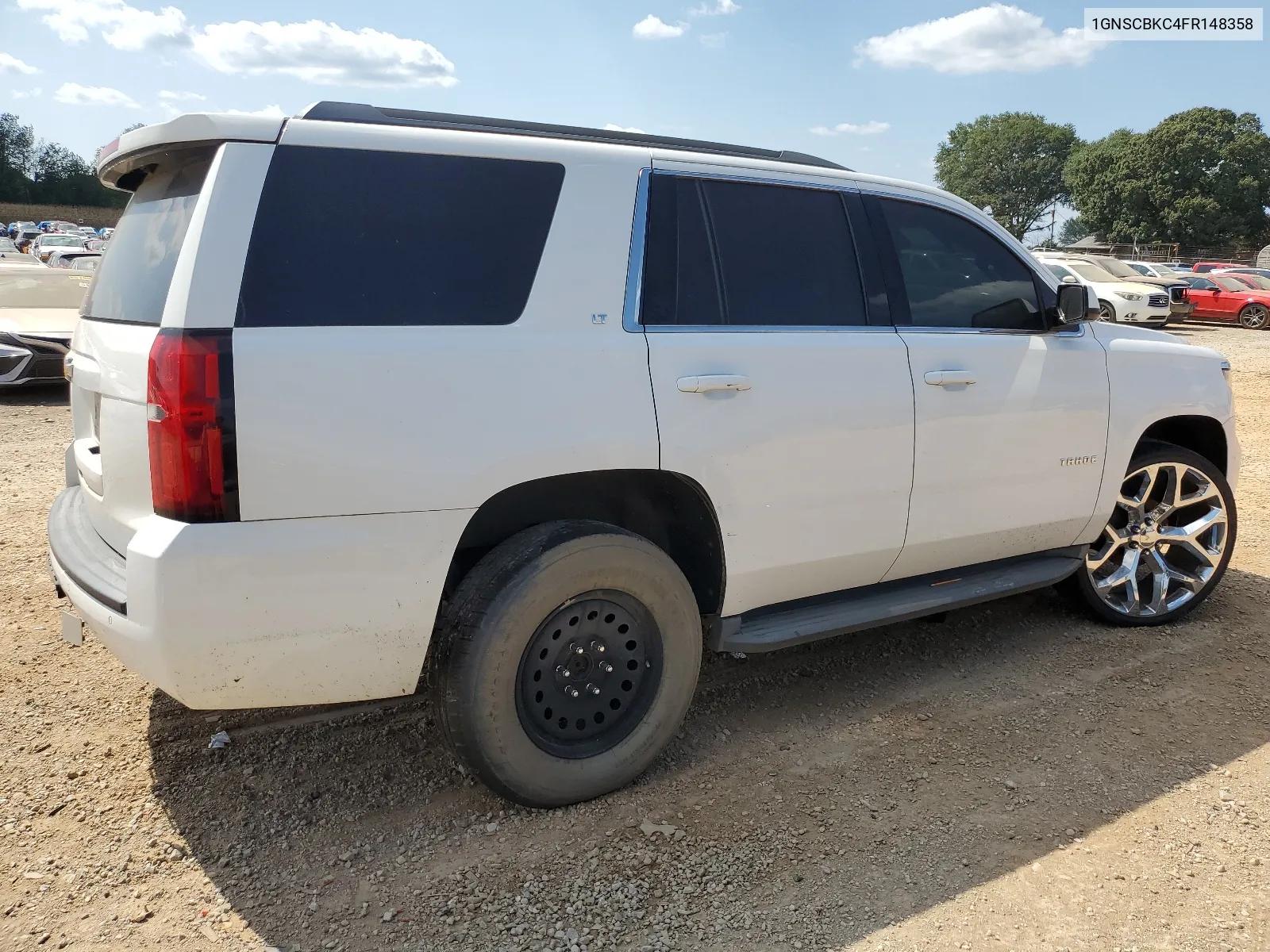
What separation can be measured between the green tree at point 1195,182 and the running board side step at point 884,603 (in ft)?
234

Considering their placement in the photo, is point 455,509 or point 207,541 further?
point 455,509

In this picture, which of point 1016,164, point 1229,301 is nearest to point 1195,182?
point 1016,164

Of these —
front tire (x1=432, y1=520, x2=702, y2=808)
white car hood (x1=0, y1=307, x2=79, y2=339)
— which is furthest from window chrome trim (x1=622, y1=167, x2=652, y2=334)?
white car hood (x1=0, y1=307, x2=79, y2=339)

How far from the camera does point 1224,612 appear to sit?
4.85 m

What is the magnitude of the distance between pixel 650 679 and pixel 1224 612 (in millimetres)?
3412

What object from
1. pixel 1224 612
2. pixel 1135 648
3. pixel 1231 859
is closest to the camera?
pixel 1231 859

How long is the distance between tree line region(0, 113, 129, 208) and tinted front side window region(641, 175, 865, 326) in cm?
9240

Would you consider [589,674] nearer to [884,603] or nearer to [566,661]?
[566,661]

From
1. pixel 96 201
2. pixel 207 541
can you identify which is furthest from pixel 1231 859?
pixel 96 201

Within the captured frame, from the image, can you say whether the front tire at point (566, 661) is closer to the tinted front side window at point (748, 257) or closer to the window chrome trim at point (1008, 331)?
the tinted front side window at point (748, 257)

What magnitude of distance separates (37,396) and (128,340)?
32.7ft

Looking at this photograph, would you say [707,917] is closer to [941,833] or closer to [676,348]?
[941,833]

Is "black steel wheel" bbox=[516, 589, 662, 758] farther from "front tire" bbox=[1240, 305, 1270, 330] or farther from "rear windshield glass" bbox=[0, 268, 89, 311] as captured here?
"front tire" bbox=[1240, 305, 1270, 330]

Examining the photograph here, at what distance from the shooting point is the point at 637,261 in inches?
118
